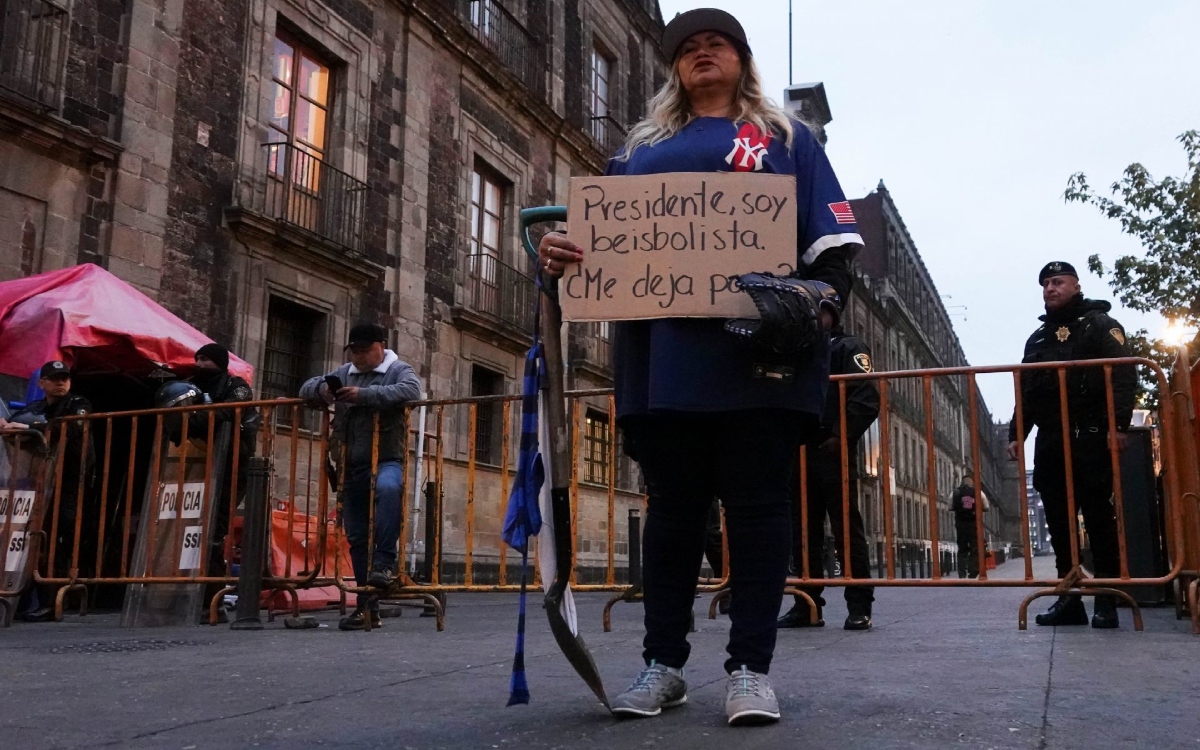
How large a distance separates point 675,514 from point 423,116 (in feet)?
46.4

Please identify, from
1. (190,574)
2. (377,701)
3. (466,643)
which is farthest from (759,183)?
(190,574)

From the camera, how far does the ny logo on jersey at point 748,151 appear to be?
2789 millimetres

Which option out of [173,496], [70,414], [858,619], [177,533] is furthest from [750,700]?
[70,414]

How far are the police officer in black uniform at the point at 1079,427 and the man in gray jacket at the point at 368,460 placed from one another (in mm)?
3256

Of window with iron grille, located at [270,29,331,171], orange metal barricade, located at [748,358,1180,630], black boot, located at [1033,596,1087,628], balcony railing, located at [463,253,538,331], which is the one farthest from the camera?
balcony railing, located at [463,253,538,331]

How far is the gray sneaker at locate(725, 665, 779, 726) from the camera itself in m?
2.37

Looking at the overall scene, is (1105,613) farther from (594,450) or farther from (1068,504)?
(594,450)

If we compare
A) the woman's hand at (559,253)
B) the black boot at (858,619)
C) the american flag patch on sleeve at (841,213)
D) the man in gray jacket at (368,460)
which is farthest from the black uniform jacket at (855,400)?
the woman's hand at (559,253)

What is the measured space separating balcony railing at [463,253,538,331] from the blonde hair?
536 inches

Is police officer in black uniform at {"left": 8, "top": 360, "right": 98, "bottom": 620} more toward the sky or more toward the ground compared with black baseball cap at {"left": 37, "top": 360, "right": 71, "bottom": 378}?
more toward the ground

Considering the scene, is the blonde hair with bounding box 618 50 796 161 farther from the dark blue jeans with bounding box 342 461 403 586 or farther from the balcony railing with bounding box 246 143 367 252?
the balcony railing with bounding box 246 143 367 252

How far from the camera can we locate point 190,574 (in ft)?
20.5

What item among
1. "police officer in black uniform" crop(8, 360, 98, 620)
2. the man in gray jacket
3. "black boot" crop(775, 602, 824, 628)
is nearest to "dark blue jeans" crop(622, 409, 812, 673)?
"black boot" crop(775, 602, 824, 628)

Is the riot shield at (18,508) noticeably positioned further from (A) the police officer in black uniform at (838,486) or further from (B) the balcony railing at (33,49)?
(B) the balcony railing at (33,49)
